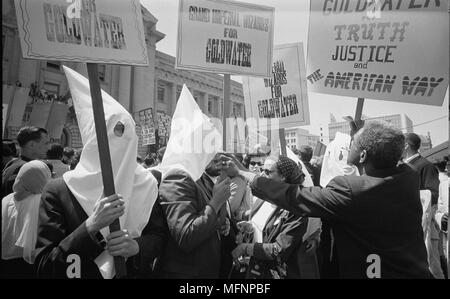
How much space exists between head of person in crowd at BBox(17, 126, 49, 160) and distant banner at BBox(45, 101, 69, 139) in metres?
0.15

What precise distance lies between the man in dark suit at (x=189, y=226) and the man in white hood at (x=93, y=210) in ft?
0.39

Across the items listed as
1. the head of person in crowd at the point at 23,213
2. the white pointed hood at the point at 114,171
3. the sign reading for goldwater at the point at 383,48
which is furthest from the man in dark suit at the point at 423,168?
the head of person in crowd at the point at 23,213

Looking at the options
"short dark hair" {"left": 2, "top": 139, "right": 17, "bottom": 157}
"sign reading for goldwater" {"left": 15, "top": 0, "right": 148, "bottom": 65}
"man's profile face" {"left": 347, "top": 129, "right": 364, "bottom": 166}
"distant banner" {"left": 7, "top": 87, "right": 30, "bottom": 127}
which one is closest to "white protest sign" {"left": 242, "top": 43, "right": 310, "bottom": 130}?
"man's profile face" {"left": 347, "top": 129, "right": 364, "bottom": 166}

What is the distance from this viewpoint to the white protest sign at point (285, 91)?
3.55 meters

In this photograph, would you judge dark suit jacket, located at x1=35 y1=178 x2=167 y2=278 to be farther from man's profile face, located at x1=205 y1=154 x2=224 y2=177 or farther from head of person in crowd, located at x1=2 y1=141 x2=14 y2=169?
head of person in crowd, located at x1=2 y1=141 x2=14 y2=169

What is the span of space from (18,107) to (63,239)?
1.23 m

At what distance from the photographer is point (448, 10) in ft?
8.02

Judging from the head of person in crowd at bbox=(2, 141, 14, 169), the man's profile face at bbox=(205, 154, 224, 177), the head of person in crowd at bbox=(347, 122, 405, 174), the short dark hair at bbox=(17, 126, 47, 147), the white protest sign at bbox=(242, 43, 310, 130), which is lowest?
the head of person in crowd at bbox=(2, 141, 14, 169)

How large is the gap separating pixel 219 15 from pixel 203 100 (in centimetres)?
176

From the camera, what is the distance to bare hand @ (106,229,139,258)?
1688 millimetres

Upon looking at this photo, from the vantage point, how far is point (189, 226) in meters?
1.86

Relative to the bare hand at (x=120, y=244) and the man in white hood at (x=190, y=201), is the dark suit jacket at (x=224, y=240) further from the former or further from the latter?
the bare hand at (x=120, y=244)

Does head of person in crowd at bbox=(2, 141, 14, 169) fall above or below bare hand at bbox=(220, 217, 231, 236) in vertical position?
above

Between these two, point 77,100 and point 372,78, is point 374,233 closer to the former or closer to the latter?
point 372,78
